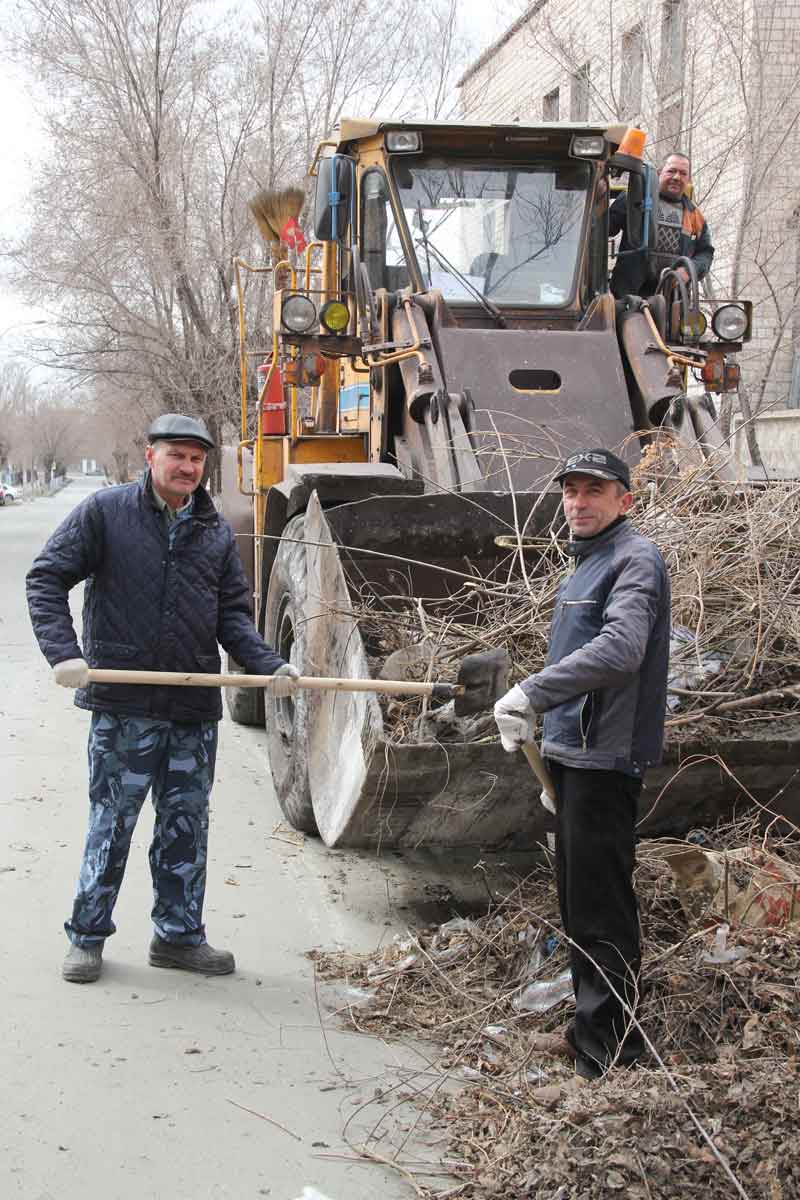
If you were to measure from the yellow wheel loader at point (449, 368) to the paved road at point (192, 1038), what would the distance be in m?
0.49

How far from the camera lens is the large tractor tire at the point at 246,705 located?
793 centimetres

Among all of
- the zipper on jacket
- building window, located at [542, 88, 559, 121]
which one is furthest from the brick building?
the zipper on jacket

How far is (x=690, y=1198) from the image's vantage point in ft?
8.77

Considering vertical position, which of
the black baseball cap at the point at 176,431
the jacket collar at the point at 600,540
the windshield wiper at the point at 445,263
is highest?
the windshield wiper at the point at 445,263

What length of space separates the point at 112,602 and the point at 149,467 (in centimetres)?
49

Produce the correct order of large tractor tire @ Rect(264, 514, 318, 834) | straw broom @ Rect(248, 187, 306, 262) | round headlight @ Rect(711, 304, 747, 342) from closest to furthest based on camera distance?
large tractor tire @ Rect(264, 514, 318, 834) → round headlight @ Rect(711, 304, 747, 342) → straw broom @ Rect(248, 187, 306, 262)

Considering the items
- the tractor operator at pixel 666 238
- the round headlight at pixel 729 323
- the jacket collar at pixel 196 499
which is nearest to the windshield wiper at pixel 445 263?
the tractor operator at pixel 666 238

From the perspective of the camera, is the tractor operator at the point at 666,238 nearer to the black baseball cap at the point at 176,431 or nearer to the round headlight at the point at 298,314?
the round headlight at the point at 298,314

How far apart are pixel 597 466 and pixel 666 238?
12.7 ft

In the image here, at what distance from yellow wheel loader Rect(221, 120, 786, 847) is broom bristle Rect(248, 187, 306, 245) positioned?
188 cm

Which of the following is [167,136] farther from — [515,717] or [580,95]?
[515,717]

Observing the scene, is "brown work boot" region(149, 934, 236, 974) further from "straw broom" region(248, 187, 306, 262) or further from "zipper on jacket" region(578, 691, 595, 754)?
"straw broom" region(248, 187, 306, 262)

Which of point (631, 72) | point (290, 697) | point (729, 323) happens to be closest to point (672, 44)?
point (631, 72)

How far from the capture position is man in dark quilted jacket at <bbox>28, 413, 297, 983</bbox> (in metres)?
4.08
